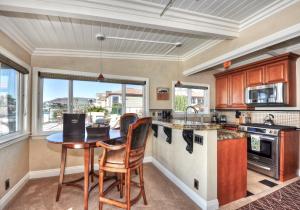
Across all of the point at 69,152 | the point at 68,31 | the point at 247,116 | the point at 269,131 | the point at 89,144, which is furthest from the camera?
the point at 247,116

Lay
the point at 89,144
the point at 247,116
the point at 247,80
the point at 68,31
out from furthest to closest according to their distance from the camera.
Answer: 1. the point at 247,116
2. the point at 247,80
3. the point at 68,31
4. the point at 89,144

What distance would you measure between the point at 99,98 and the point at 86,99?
0.26 m

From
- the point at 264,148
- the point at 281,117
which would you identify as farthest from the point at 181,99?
the point at 281,117

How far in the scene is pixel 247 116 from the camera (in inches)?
165

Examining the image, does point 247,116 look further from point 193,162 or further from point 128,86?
point 128,86

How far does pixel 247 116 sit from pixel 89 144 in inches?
155

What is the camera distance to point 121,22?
1.97 meters

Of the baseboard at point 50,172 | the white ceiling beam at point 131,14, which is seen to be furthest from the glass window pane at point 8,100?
A: the white ceiling beam at point 131,14

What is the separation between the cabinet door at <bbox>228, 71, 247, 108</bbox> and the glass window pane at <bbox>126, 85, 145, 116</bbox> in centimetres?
232

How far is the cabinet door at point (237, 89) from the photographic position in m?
3.96

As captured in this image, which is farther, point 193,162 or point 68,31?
point 68,31

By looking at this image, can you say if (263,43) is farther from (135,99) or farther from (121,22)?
(135,99)

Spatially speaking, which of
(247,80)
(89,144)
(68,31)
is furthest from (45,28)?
(247,80)

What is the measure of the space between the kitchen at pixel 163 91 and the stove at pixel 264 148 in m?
0.02
